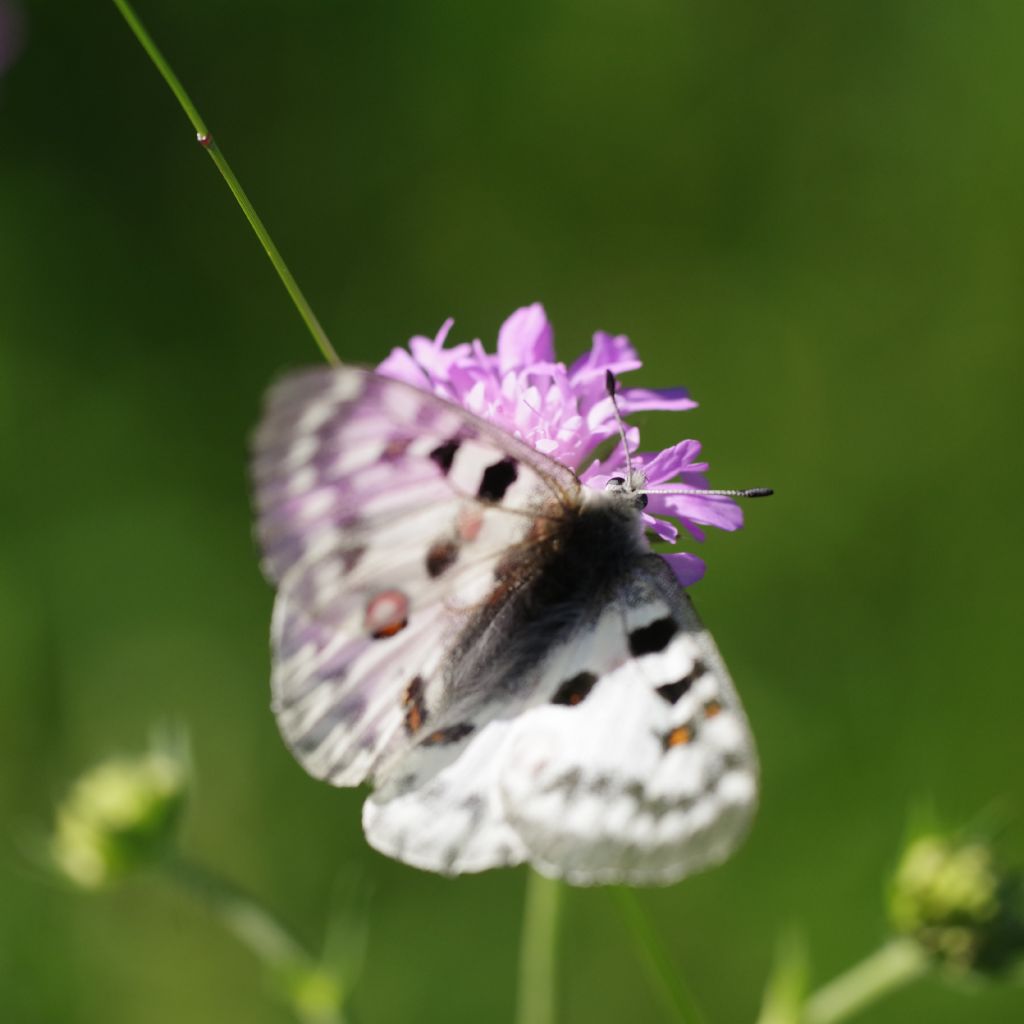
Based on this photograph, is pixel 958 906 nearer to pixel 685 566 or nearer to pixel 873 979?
pixel 873 979

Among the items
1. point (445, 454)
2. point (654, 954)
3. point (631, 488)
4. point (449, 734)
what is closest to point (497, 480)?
point (445, 454)

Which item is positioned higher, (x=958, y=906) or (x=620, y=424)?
(x=620, y=424)

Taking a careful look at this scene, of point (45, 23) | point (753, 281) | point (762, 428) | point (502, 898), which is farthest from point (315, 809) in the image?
point (45, 23)

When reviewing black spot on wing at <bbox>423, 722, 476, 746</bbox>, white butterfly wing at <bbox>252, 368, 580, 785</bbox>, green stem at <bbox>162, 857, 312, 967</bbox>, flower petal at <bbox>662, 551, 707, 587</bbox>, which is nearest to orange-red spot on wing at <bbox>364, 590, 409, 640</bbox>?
white butterfly wing at <bbox>252, 368, 580, 785</bbox>

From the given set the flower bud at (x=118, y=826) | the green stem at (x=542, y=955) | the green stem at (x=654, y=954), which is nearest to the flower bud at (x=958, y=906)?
Answer: the green stem at (x=654, y=954)

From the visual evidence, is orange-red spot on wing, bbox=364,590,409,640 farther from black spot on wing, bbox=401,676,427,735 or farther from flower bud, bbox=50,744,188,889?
flower bud, bbox=50,744,188,889

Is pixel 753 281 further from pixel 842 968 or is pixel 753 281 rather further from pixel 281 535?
pixel 281 535
